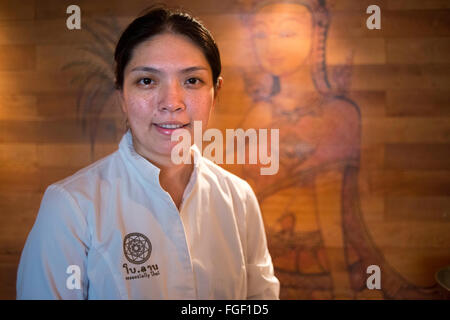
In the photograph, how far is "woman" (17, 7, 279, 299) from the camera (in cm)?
55

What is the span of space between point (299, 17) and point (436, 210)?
2.12 feet

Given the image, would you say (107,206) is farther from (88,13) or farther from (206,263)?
(88,13)

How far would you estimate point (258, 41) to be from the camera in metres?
0.91

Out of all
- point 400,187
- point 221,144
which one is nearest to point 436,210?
point 400,187

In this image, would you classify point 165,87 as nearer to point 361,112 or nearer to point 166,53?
point 166,53

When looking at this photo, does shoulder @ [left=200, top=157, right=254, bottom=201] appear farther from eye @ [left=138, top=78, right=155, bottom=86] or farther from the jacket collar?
eye @ [left=138, top=78, right=155, bottom=86]

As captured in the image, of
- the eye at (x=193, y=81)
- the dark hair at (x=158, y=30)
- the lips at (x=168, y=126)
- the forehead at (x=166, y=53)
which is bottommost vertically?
the lips at (x=168, y=126)

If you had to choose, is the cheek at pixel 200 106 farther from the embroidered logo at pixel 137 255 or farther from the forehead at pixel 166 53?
the embroidered logo at pixel 137 255

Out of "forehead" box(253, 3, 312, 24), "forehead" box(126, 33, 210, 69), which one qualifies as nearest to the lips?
"forehead" box(126, 33, 210, 69)

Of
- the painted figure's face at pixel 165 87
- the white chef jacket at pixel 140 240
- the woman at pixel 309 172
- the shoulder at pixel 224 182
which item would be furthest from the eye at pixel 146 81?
the woman at pixel 309 172

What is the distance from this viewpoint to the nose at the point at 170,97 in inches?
23.2

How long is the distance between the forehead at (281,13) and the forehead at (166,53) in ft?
1.22

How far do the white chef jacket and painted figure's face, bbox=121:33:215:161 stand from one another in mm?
85

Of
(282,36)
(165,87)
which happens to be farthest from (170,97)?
(282,36)
